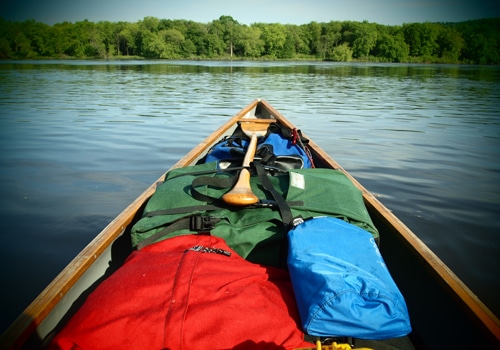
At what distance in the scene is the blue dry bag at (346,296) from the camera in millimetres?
1080

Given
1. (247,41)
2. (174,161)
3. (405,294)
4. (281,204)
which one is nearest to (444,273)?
(405,294)

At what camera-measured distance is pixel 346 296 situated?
3.53 ft

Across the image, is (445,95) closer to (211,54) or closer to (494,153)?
(494,153)

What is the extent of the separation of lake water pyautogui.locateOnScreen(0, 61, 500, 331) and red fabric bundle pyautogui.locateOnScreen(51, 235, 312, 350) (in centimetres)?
145

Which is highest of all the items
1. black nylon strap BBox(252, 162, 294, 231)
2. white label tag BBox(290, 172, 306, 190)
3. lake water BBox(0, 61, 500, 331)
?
white label tag BBox(290, 172, 306, 190)

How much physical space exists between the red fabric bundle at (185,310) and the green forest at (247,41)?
2672 inches

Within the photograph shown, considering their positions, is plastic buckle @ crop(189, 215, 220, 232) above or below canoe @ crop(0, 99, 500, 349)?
above

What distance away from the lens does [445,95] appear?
44.2 feet

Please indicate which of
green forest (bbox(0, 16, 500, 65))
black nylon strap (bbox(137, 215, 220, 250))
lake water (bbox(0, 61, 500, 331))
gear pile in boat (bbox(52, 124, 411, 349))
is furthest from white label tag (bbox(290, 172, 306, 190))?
green forest (bbox(0, 16, 500, 65))

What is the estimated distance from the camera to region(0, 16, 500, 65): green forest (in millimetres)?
60594

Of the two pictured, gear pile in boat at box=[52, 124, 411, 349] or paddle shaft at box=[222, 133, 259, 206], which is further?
paddle shaft at box=[222, 133, 259, 206]

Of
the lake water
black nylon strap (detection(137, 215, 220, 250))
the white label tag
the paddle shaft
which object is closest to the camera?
black nylon strap (detection(137, 215, 220, 250))

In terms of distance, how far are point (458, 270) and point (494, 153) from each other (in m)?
4.23

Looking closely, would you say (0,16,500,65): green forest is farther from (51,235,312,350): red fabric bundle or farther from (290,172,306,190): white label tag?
(51,235,312,350): red fabric bundle
